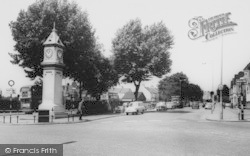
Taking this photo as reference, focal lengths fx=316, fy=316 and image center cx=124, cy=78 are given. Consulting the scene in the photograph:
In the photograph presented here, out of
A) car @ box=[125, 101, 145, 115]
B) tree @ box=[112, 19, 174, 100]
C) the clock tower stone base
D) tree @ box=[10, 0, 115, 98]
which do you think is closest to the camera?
the clock tower stone base

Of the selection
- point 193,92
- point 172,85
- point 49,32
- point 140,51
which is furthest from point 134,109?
point 193,92

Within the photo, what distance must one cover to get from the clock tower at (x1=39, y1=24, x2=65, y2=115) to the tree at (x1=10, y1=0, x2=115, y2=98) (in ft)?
16.8

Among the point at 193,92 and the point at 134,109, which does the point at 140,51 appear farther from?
the point at 193,92

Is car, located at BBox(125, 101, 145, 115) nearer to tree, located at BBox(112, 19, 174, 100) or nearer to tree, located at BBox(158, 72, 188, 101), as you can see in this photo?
tree, located at BBox(112, 19, 174, 100)

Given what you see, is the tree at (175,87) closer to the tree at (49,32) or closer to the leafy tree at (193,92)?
the leafy tree at (193,92)

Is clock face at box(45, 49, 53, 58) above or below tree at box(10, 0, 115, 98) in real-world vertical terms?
below

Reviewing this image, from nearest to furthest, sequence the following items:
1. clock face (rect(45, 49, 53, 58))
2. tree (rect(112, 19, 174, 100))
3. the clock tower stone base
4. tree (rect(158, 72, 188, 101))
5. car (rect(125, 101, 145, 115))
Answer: the clock tower stone base < clock face (rect(45, 49, 53, 58)) < car (rect(125, 101, 145, 115)) < tree (rect(112, 19, 174, 100)) < tree (rect(158, 72, 188, 101))

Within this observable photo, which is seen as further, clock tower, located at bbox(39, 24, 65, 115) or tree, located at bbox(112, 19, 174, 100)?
tree, located at bbox(112, 19, 174, 100)

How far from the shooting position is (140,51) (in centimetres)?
4803

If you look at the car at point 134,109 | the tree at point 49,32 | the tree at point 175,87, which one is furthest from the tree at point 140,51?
the tree at point 175,87

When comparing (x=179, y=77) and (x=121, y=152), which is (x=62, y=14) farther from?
(x=179, y=77)

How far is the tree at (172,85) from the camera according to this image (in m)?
110

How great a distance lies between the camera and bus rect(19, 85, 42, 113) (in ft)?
144

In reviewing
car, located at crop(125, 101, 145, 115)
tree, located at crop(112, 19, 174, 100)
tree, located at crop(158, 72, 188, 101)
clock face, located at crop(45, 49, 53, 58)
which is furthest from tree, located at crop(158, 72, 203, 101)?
clock face, located at crop(45, 49, 53, 58)
